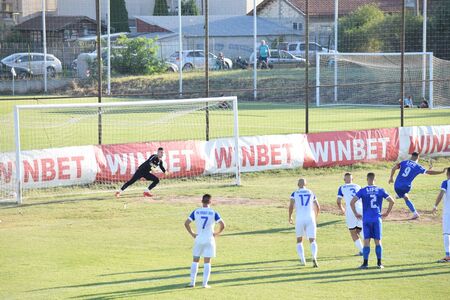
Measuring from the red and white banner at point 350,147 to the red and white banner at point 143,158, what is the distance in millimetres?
4811

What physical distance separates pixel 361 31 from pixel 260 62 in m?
7.64

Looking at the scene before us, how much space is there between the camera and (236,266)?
17.6 metres

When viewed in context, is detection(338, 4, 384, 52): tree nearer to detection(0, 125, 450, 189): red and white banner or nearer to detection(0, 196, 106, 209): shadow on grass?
detection(0, 125, 450, 189): red and white banner

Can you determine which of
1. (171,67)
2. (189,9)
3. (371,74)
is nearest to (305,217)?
(371,74)

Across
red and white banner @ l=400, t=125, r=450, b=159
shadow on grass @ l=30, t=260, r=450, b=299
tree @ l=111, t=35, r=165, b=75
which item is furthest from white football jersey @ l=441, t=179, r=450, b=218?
tree @ l=111, t=35, r=165, b=75

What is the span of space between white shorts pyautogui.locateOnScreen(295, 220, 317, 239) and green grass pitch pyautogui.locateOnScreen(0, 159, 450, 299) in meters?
0.66

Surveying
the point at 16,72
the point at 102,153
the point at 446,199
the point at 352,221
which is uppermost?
the point at 16,72

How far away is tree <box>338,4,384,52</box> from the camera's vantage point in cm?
6025

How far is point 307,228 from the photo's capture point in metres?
17.5

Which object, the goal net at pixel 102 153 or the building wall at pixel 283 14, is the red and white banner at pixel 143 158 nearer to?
the goal net at pixel 102 153

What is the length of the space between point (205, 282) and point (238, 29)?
61.3m

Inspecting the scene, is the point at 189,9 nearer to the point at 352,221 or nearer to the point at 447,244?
the point at 352,221

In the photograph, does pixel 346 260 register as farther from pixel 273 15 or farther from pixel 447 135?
pixel 273 15

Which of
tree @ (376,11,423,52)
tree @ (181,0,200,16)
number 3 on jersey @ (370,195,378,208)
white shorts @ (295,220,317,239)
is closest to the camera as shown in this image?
number 3 on jersey @ (370,195,378,208)
